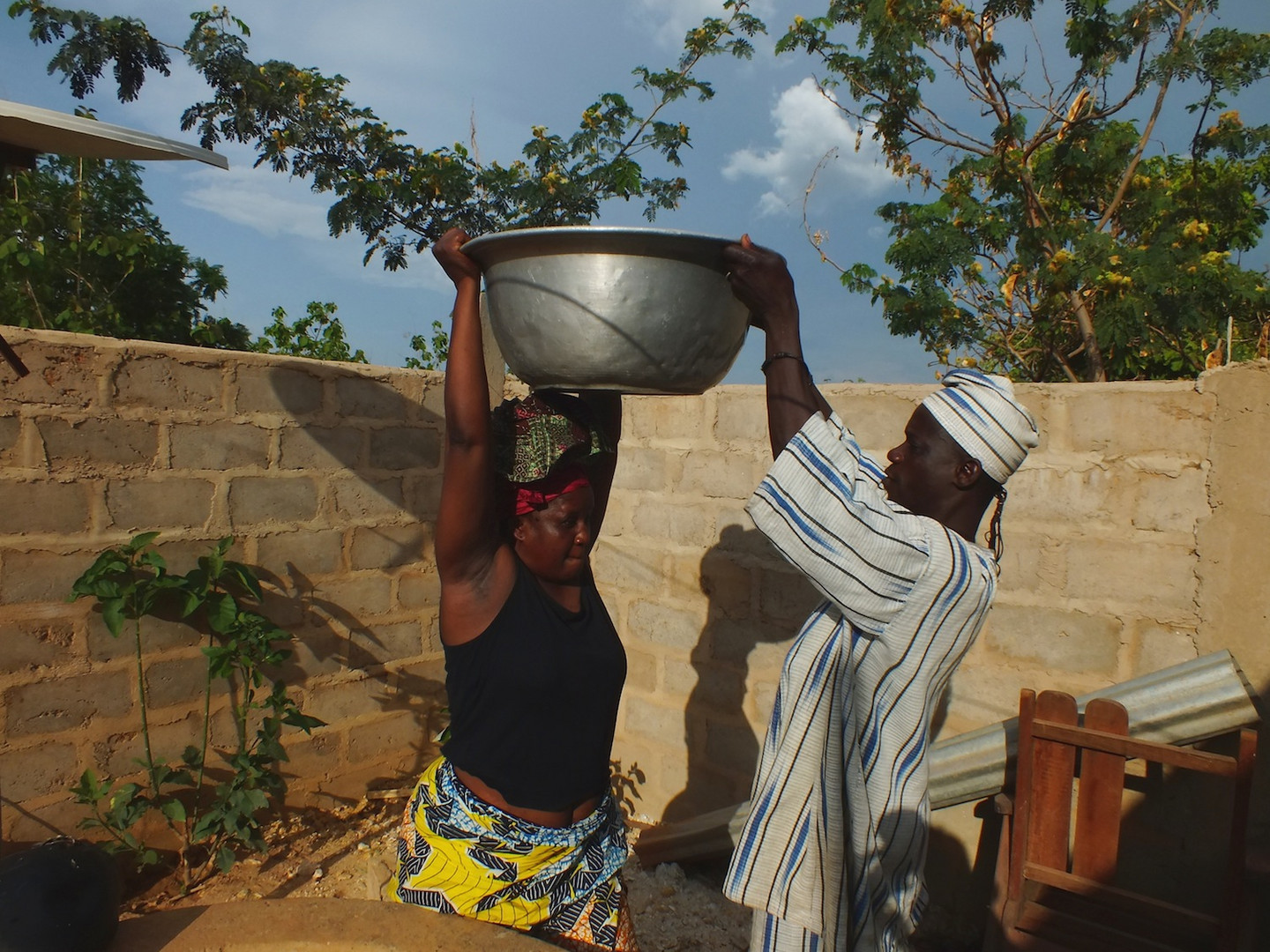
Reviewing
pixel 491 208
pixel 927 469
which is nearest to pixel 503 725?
pixel 927 469

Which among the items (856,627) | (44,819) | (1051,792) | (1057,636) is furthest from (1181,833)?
(44,819)

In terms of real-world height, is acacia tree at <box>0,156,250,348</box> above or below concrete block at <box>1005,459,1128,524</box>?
above

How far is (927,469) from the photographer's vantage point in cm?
180

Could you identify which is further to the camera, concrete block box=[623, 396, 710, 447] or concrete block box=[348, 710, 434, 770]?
concrete block box=[348, 710, 434, 770]

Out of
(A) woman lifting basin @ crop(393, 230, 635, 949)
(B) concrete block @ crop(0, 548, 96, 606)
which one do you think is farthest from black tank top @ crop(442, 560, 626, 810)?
(B) concrete block @ crop(0, 548, 96, 606)

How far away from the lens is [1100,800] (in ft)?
8.08

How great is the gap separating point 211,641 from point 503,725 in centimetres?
207

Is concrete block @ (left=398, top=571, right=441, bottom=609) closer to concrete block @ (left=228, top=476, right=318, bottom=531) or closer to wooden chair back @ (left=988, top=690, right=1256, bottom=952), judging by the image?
concrete block @ (left=228, top=476, right=318, bottom=531)

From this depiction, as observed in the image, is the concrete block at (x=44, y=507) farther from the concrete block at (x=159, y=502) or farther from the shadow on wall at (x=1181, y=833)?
the shadow on wall at (x=1181, y=833)

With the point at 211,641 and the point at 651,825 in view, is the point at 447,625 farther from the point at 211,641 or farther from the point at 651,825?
the point at 651,825

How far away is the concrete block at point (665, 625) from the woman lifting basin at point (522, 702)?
1.73 metres

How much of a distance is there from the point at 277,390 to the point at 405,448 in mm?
679

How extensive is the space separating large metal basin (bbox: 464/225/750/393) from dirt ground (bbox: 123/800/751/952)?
7.51 ft

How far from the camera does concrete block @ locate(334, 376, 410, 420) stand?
12.5 ft
